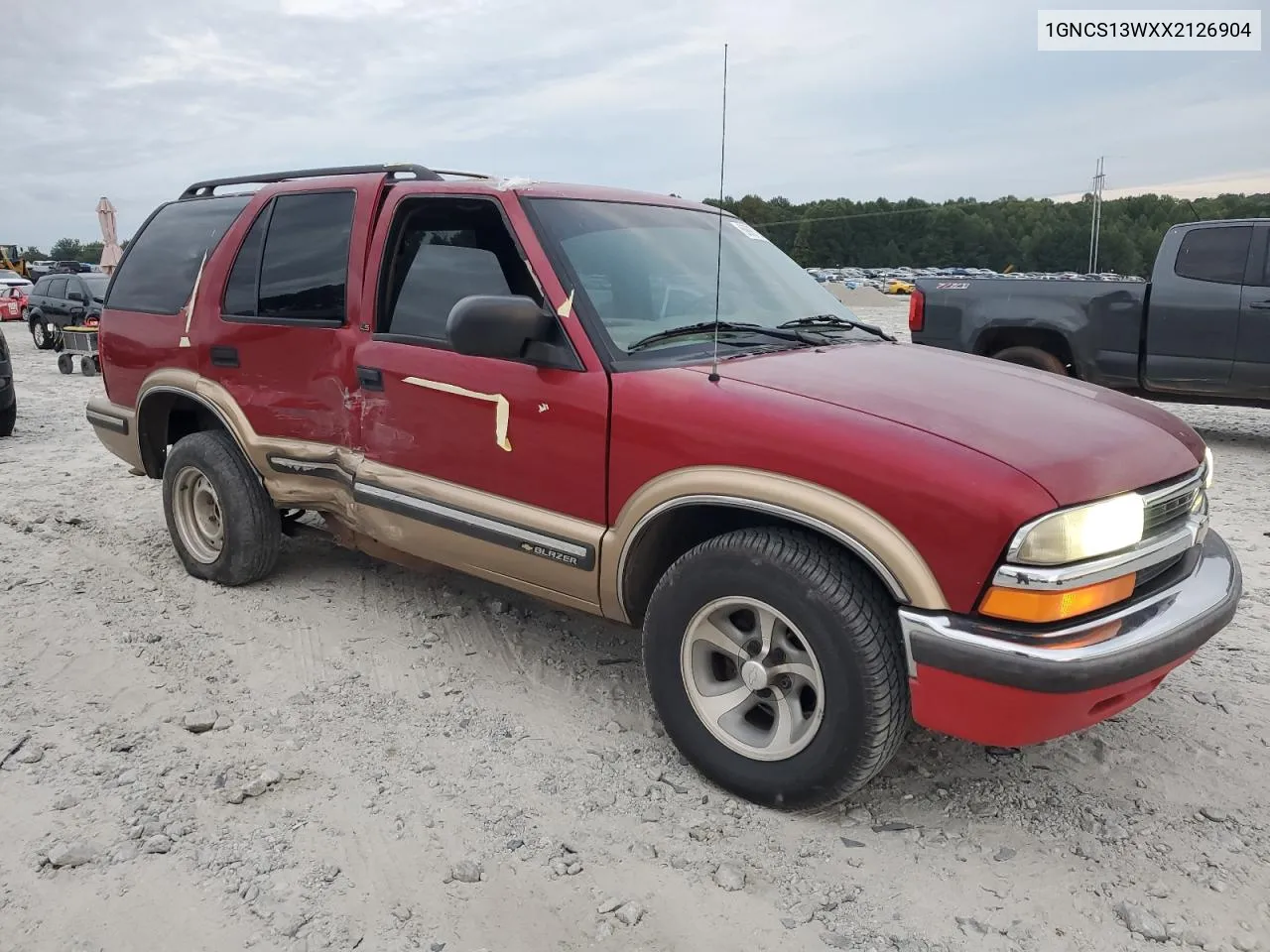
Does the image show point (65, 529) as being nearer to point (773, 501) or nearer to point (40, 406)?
point (773, 501)

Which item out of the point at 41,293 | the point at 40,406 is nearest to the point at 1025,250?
the point at 41,293

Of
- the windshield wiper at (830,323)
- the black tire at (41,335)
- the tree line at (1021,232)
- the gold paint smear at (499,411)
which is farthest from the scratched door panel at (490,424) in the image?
the black tire at (41,335)

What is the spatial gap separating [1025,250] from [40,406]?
5858 cm

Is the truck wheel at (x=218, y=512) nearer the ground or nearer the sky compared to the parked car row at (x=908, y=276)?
nearer the ground

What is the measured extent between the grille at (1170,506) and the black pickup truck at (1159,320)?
6.03 m

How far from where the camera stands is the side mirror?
10.0 ft

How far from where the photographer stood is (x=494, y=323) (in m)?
3.05

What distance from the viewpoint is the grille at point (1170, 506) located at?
2672 millimetres

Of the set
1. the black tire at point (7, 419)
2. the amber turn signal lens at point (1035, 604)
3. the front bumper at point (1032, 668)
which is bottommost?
the black tire at point (7, 419)

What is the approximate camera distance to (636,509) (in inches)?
119

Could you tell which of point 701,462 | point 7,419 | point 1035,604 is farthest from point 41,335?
point 1035,604

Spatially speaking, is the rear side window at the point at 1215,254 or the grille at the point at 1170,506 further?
the rear side window at the point at 1215,254

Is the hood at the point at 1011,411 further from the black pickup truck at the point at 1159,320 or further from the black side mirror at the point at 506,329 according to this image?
the black pickup truck at the point at 1159,320

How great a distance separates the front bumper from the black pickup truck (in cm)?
653
